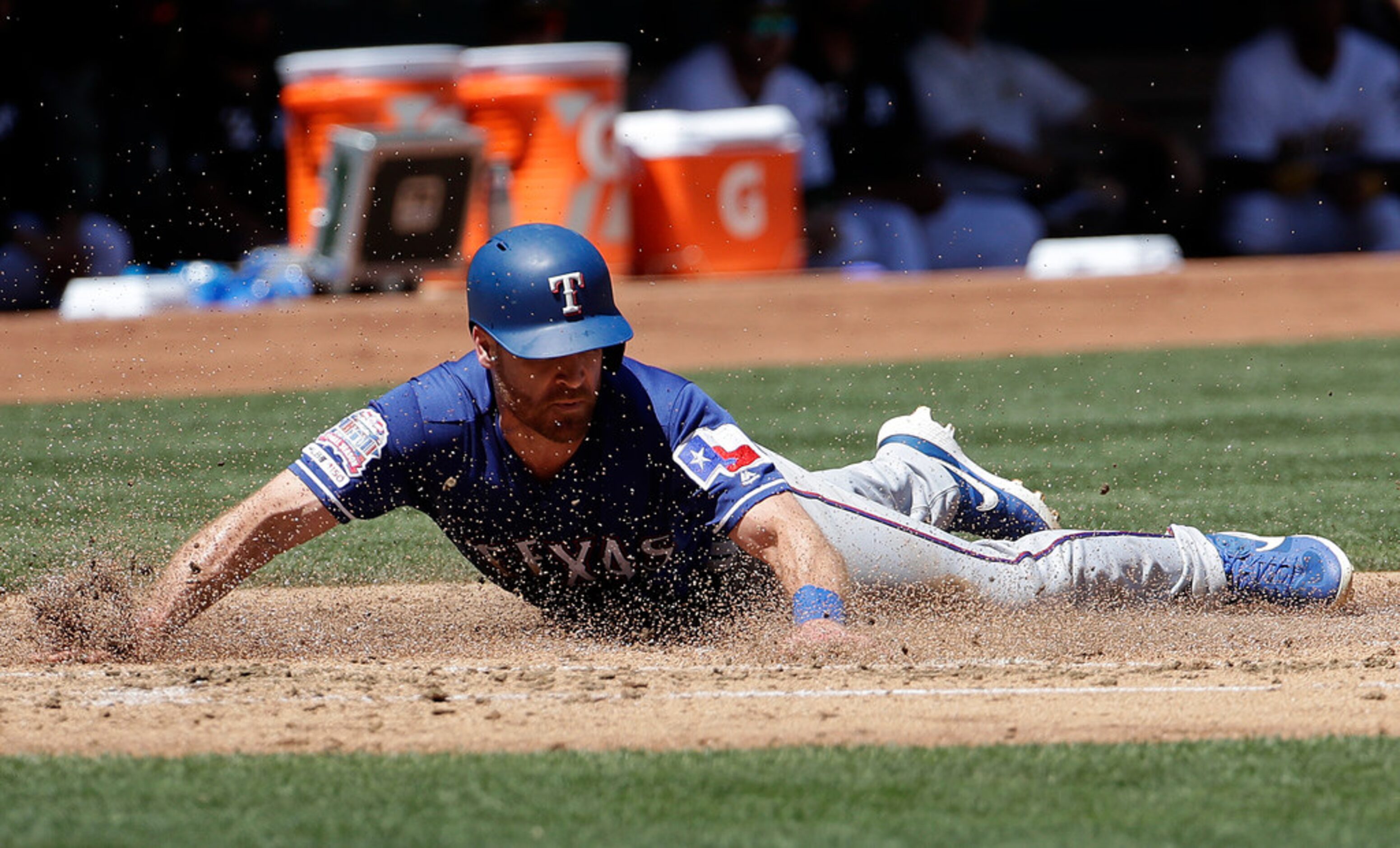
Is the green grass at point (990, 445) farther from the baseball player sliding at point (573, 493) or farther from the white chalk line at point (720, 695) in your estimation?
the white chalk line at point (720, 695)

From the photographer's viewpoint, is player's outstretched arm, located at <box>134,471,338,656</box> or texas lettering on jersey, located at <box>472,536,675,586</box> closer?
player's outstretched arm, located at <box>134,471,338,656</box>

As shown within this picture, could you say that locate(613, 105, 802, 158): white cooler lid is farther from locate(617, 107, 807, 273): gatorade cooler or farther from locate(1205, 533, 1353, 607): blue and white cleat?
locate(1205, 533, 1353, 607): blue and white cleat

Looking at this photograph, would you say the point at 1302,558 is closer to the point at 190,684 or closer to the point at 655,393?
the point at 655,393

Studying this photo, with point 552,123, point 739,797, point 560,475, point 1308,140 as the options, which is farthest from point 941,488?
point 1308,140

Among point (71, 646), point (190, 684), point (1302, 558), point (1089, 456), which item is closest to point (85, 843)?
point (190, 684)

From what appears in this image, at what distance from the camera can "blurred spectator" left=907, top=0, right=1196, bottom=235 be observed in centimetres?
1179

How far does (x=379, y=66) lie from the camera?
9.84 metres

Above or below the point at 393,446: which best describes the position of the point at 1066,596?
below

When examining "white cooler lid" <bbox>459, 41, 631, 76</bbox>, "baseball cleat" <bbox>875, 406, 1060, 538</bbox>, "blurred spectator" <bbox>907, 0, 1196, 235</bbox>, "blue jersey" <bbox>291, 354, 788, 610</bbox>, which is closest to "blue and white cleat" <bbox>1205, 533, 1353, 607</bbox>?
"baseball cleat" <bbox>875, 406, 1060, 538</bbox>

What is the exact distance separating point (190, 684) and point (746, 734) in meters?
1.24

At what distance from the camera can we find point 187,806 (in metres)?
2.93

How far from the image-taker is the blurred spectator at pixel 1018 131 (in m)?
11.8

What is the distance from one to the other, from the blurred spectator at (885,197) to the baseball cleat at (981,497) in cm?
628

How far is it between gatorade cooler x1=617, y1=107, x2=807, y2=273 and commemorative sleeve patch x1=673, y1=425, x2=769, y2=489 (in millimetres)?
6674
